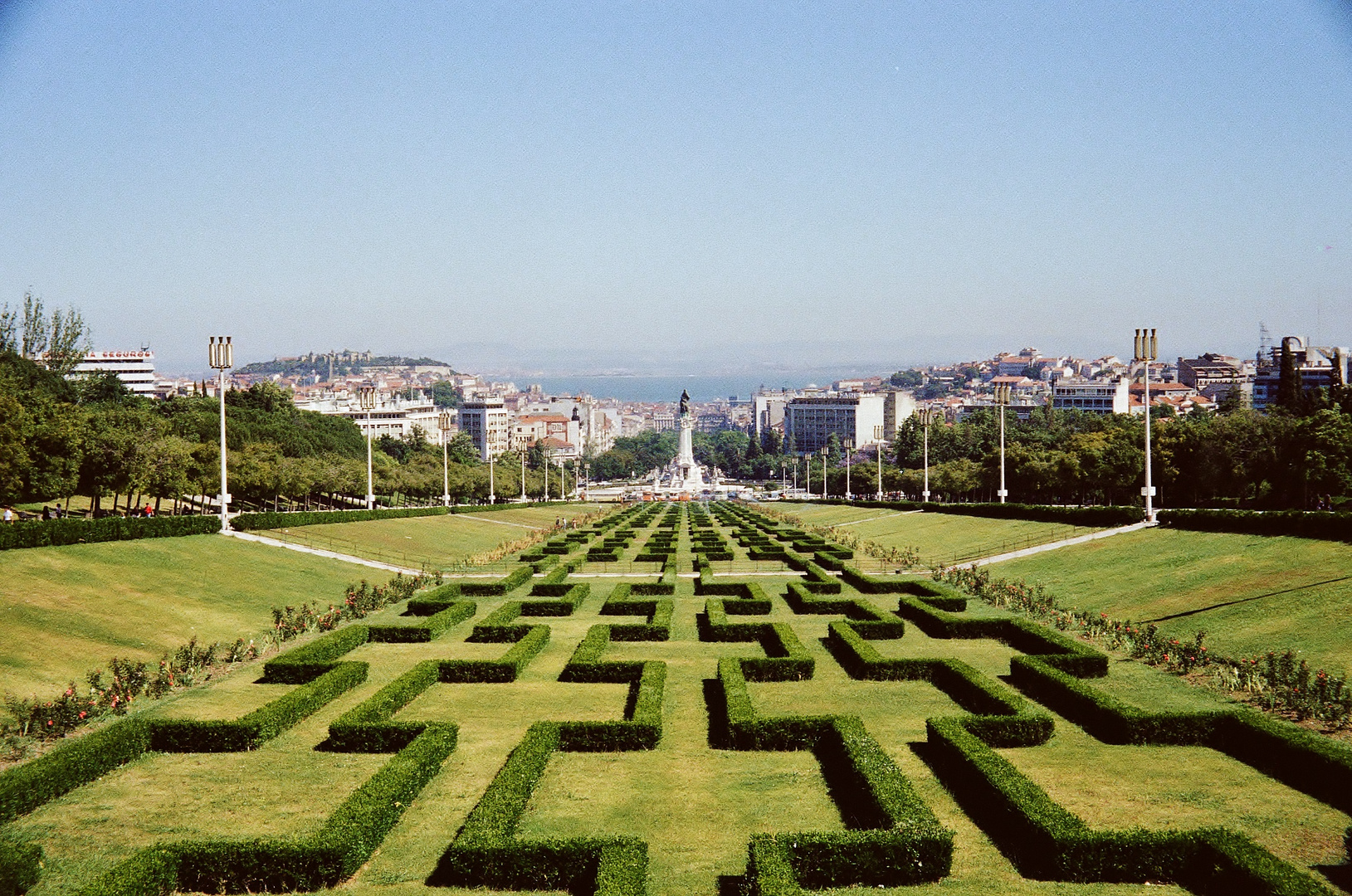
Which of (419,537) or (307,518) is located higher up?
(307,518)

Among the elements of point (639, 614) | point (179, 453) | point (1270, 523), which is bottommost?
point (639, 614)

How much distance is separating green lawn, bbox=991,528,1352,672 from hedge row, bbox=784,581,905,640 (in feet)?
20.8

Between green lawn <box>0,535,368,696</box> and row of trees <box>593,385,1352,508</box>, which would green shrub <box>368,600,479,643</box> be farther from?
row of trees <box>593,385,1352,508</box>

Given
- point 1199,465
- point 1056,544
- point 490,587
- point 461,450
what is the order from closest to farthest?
point 490,587 → point 1056,544 → point 1199,465 → point 461,450

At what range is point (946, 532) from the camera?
5672 cm

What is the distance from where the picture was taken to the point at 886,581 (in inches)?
1476

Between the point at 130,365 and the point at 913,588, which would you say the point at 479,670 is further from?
the point at 130,365

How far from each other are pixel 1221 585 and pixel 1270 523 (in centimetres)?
650

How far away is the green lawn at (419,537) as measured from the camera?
47438mm

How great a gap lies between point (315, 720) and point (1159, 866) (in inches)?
562

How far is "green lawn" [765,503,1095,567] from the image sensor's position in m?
46.7

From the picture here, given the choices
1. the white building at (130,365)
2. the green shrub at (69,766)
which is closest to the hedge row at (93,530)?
the green shrub at (69,766)

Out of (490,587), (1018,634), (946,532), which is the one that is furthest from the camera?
(946,532)

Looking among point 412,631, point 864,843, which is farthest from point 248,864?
point 412,631
